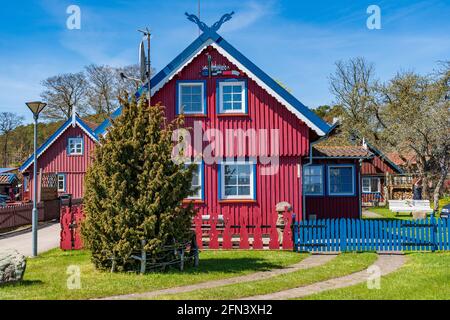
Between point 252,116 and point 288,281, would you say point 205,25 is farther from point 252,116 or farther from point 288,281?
point 288,281

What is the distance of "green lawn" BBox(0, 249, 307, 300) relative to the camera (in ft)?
28.8

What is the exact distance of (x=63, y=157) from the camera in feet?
115

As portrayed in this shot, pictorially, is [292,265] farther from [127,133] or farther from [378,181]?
[378,181]

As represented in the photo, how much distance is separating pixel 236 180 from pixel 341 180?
21.3 feet

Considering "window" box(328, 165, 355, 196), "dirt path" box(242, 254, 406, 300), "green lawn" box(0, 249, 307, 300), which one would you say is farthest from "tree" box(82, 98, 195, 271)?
"window" box(328, 165, 355, 196)

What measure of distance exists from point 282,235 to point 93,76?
4669 centimetres

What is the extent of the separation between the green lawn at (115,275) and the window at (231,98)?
5.61m

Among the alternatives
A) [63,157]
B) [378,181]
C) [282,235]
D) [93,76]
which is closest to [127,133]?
[282,235]

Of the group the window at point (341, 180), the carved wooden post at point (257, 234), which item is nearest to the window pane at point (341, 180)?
the window at point (341, 180)

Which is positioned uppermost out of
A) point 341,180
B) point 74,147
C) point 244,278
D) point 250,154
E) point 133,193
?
point 74,147

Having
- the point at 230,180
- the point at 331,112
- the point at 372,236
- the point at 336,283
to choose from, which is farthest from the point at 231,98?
the point at 331,112

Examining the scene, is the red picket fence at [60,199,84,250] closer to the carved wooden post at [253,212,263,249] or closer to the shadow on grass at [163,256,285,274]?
the shadow on grass at [163,256,285,274]

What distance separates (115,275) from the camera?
10.2 m

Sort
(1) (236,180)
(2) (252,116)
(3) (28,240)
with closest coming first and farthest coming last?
(2) (252,116) < (1) (236,180) < (3) (28,240)
